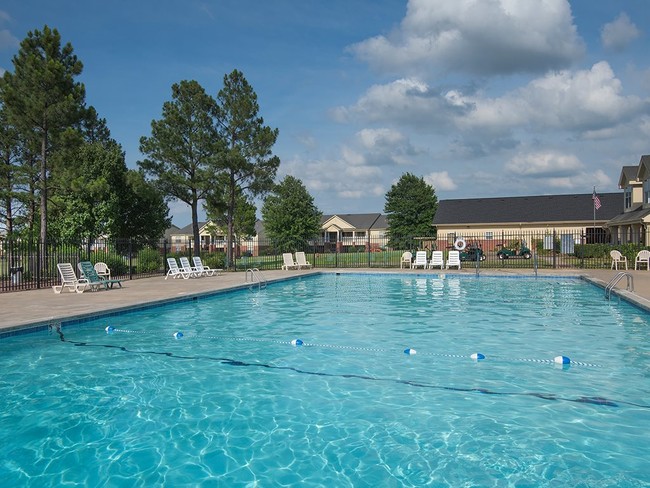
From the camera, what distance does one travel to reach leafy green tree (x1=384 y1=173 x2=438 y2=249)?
53250 mm

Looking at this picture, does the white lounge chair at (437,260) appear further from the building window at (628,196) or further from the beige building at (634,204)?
the building window at (628,196)

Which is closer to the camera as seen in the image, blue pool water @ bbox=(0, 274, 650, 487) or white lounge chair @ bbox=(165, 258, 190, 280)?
blue pool water @ bbox=(0, 274, 650, 487)

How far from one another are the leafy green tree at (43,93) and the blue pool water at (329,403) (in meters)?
12.1

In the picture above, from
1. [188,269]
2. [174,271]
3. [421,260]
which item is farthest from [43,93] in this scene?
[421,260]

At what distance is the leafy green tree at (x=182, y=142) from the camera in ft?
90.6

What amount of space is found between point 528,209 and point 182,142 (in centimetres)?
3169

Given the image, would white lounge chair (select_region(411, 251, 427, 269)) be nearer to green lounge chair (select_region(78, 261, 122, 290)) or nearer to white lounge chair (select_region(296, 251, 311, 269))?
white lounge chair (select_region(296, 251, 311, 269))

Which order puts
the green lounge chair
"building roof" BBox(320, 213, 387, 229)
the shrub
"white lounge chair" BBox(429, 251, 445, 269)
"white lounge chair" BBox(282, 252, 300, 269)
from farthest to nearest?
"building roof" BBox(320, 213, 387, 229) → "white lounge chair" BBox(282, 252, 300, 269) → "white lounge chair" BBox(429, 251, 445, 269) → the shrub → the green lounge chair

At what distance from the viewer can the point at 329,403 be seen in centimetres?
589

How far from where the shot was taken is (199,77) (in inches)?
1110

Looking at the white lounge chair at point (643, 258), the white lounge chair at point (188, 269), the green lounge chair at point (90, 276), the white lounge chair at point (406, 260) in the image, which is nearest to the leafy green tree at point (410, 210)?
the white lounge chair at point (406, 260)

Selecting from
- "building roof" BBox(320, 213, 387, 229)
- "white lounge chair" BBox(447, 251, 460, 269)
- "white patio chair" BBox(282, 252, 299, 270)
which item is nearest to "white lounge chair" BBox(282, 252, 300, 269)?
"white patio chair" BBox(282, 252, 299, 270)

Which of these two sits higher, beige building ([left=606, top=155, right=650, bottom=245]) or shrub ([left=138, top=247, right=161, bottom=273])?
beige building ([left=606, top=155, right=650, bottom=245])

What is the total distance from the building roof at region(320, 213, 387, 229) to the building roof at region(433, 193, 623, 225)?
79.1 feet
